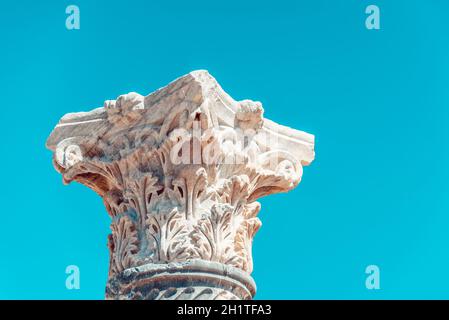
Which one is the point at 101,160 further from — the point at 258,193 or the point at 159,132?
the point at 258,193

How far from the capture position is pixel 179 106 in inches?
501

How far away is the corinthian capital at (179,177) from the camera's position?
478 inches

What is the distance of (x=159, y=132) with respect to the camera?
42.2 feet

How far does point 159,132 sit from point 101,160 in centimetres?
95

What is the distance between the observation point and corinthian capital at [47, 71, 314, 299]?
1214 centimetres

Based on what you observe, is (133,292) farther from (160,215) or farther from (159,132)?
(159,132)

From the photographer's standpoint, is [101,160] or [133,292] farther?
[101,160]

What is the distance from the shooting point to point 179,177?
12773mm
